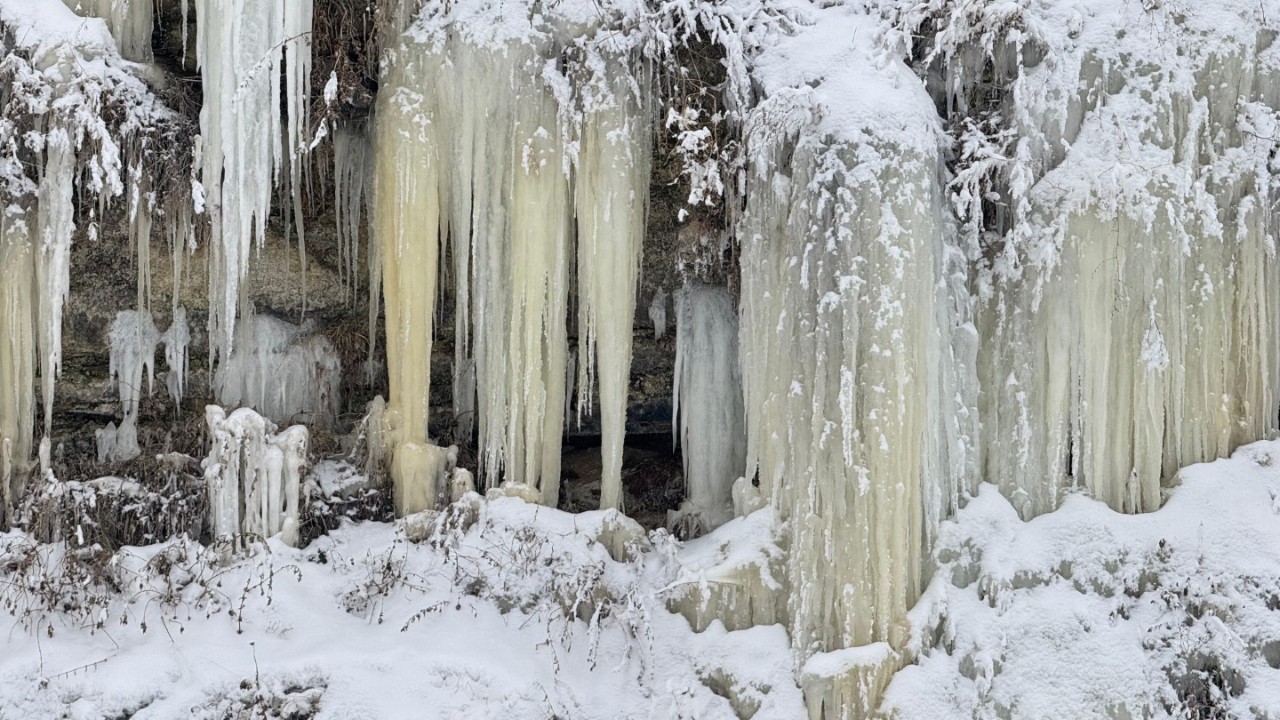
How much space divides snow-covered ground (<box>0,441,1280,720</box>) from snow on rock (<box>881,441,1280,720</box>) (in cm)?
1

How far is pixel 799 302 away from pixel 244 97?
11.4ft

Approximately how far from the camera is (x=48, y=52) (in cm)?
721

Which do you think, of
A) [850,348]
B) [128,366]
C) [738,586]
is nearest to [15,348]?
[128,366]

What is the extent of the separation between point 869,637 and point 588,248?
2.89 metres

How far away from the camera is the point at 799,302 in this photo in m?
7.04

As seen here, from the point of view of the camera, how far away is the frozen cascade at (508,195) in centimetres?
763

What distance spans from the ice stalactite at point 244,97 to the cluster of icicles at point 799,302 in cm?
2

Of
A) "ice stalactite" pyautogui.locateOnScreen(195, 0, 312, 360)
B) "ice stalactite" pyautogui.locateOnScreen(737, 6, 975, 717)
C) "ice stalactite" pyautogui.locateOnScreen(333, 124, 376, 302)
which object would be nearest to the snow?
"ice stalactite" pyautogui.locateOnScreen(737, 6, 975, 717)

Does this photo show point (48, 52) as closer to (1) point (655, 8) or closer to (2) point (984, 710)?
(1) point (655, 8)

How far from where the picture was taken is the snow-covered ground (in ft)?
21.1

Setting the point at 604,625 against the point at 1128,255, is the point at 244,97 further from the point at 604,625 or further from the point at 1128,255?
the point at 1128,255

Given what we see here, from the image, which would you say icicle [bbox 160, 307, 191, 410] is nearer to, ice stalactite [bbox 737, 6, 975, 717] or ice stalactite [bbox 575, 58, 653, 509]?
ice stalactite [bbox 575, 58, 653, 509]

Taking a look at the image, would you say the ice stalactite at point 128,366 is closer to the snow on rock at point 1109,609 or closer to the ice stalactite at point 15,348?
the ice stalactite at point 15,348

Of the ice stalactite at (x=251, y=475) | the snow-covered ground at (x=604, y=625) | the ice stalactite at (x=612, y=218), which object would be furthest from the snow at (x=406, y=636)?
the ice stalactite at (x=612, y=218)
